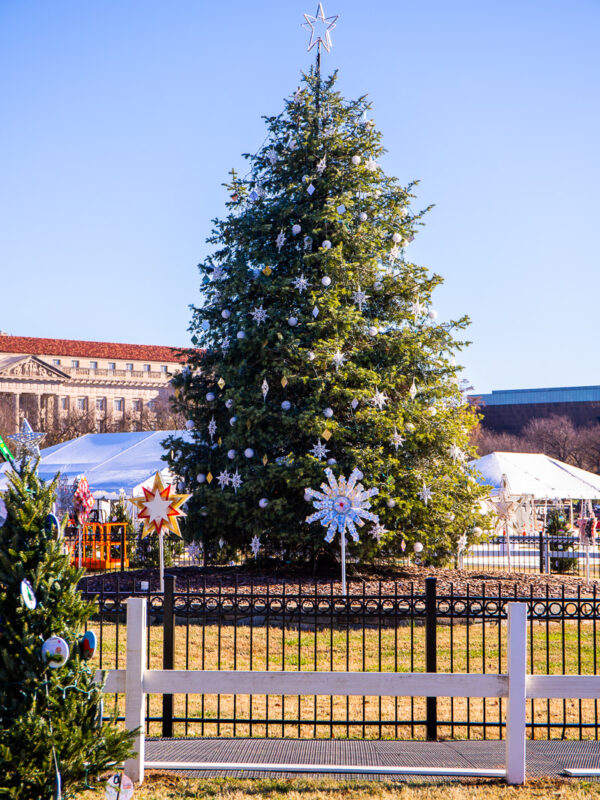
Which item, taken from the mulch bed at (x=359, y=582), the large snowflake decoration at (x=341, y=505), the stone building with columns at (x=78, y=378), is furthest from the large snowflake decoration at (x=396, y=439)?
the stone building with columns at (x=78, y=378)

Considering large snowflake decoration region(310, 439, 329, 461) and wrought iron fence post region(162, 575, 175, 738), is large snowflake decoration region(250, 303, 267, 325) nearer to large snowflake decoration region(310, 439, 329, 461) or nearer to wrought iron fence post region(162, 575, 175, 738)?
large snowflake decoration region(310, 439, 329, 461)

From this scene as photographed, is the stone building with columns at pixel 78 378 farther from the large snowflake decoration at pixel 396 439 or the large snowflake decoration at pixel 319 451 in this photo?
the large snowflake decoration at pixel 396 439

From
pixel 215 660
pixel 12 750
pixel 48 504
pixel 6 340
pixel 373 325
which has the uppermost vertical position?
pixel 6 340

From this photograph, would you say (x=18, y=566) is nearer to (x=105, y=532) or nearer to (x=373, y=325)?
(x=373, y=325)

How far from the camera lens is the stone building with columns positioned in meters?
82.2

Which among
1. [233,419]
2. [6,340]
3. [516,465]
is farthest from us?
[6,340]

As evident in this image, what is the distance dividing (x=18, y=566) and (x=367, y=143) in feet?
43.8

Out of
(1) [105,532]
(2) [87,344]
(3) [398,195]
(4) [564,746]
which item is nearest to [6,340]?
(2) [87,344]

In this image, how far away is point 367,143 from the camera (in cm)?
1638

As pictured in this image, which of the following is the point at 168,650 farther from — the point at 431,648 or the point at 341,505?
the point at 341,505

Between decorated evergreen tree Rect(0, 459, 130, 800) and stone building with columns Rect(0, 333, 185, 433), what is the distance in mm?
66572

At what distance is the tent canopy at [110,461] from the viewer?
1003 inches

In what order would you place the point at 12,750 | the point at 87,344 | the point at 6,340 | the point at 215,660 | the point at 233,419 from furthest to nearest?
the point at 87,344, the point at 6,340, the point at 233,419, the point at 215,660, the point at 12,750

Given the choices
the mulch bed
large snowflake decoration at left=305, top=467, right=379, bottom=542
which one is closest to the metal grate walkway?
the mulch bed
